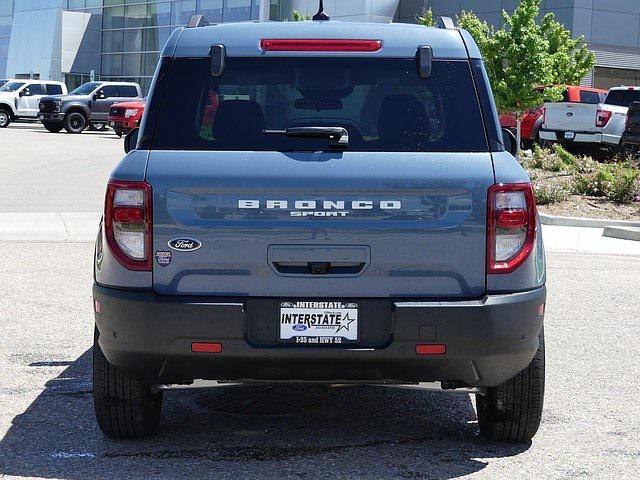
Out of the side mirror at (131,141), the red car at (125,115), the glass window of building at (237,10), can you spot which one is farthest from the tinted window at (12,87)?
the side mirror at (131,141)

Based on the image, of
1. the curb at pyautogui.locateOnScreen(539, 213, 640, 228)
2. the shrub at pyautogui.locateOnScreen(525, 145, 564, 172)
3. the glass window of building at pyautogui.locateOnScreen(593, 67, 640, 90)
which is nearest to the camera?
the curb at pyautogui.locateOnScreen(539, 213, 640, 228)

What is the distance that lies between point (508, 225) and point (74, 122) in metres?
40.7

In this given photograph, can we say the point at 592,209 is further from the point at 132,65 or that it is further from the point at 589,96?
the point at 132,65

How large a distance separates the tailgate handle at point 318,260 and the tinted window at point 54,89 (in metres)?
42.8

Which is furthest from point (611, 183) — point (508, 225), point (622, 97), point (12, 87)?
point (12, 87)

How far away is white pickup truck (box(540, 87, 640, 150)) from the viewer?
26.8 meters

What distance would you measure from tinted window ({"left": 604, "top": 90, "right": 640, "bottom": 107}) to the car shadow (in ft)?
77.3

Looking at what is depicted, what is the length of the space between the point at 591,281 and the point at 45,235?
6814 millimetres

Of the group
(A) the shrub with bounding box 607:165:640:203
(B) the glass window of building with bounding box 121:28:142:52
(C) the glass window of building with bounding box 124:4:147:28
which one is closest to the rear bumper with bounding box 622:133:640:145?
(A) the shrub with bounding box 607:165:640:203

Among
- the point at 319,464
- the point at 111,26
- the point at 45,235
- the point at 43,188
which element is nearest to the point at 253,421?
the point at 319,464

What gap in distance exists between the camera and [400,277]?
16.1 ft

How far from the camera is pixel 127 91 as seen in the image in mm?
44562

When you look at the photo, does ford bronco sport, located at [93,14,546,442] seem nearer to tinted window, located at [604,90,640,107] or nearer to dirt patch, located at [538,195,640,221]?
dirt patch, located at [538,195,640,221]

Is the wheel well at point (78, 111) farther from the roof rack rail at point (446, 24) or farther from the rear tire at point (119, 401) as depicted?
the rear tire at point (119, 401)
